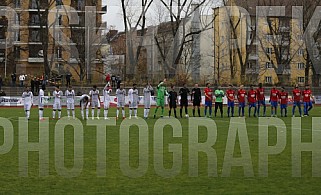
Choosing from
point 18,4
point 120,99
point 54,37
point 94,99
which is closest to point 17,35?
point 18,4

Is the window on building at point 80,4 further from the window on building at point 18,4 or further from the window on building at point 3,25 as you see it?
the window on building at point 3,25

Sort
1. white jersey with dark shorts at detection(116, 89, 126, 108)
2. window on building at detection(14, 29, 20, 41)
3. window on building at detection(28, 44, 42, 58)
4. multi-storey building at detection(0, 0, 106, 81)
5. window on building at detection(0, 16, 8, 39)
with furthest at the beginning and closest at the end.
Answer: window on building at detection(28, 44, 42, 58) < window on building at detection(14, 29, 20, 41) < window on building at detection(0, 16, 8, 39) < multi-storey building at detection(0, 0, 106, 81) < white jersey with dark shorts at detection(116, 89, 126, 108)

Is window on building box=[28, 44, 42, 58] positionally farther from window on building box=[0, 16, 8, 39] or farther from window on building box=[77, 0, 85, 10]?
window on building box=[0, 16, 8, 39]

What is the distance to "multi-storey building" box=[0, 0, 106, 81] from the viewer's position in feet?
182

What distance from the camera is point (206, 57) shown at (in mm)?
70938

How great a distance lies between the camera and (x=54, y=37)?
2345 inches

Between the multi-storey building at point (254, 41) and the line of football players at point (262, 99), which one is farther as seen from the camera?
the multi-storey building at point (254, 41)

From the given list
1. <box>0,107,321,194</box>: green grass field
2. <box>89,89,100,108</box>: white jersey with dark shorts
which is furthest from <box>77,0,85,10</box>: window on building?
<box>0,107,321,194</box>: green grass field

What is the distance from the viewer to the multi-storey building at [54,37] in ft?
182

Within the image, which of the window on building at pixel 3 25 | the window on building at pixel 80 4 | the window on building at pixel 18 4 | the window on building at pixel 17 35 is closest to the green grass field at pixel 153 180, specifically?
the window on building at pixel 3 25

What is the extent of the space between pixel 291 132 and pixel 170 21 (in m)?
38.5

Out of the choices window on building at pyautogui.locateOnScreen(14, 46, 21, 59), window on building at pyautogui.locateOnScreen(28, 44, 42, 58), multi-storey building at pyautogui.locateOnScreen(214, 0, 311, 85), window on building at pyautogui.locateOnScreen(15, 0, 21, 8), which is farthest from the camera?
window on building at pyautogui.locateOnScreen(28, 44, 42, 58)

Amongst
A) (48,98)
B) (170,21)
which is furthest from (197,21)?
(48,98)

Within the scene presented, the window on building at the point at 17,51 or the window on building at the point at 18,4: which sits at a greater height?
the window on building at the point at 18,4
